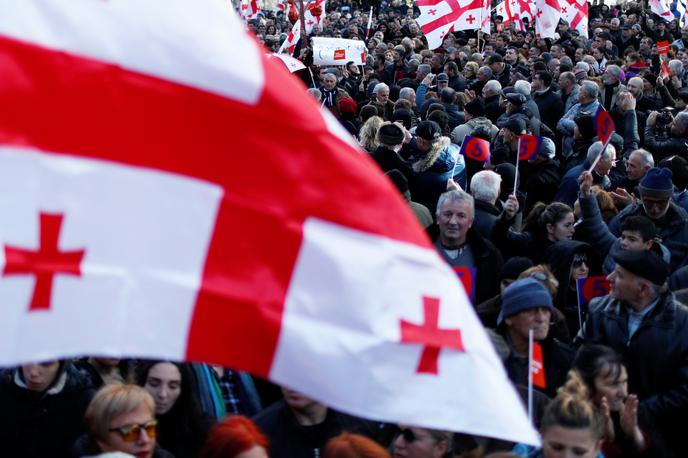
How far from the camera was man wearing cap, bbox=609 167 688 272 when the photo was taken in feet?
21.5

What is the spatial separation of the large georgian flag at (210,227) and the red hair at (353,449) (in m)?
0.96

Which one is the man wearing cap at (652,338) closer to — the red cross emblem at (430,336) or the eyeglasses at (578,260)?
the eyeglasses at (578,260)

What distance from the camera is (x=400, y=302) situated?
2.54m

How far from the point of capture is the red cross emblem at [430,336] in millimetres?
2537

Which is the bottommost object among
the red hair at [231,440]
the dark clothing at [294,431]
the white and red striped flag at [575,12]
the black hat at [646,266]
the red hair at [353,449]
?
the dark clothing at [294,431]

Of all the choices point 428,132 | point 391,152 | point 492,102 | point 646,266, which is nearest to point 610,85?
point 492,102

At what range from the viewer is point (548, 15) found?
17.6 m

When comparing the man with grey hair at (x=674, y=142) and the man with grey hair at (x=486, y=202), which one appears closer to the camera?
the man with grey hair at (x=486, y=202)

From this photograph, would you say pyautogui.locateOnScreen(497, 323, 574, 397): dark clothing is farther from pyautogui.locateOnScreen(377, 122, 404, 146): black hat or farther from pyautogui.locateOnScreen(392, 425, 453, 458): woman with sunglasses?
pyautogui.locateOnScreen(377, 122, 404, 146): black hat

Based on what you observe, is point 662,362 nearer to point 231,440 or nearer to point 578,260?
point 578,260

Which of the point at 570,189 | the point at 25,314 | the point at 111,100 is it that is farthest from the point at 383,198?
the point at 570,189

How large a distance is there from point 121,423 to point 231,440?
399 millimetres

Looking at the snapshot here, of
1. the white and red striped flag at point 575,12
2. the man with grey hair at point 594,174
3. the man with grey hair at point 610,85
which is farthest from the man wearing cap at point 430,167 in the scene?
the white and red striped flag at point 575,12

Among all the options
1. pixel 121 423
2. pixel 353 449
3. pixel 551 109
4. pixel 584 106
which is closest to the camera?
pixel 353 449
